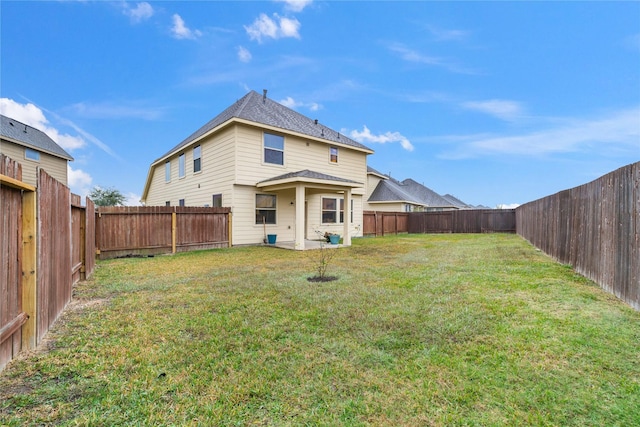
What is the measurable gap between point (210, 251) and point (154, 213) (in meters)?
2.36

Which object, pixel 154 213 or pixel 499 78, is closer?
pixel 154 213

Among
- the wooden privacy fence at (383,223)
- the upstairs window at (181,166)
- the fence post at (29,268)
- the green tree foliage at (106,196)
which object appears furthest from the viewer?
the green tree foliage at (106,196)

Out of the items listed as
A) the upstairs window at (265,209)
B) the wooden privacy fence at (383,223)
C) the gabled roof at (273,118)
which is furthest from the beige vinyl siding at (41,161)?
the wooden privacy fence at (383,223)

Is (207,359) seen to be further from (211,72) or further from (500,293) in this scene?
(211,72)

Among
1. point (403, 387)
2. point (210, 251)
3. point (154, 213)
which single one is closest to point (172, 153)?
point (154, 213)

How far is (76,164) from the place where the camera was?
19.7 metres

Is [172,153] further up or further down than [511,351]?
further up

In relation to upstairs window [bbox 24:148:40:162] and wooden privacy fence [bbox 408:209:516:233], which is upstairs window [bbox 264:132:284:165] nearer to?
wooden privacy fence [bbox 408:209:516:233]

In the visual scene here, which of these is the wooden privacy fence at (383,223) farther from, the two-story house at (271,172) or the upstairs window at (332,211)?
the upstairs window at (332,211)

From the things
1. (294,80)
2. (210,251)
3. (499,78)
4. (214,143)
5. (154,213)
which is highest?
(294,80)

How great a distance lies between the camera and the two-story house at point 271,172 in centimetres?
1166

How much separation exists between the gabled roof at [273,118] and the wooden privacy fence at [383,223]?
14.5ft

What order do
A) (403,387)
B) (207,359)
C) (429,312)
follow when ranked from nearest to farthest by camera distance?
1. (403,387)
2. (207,359)
3. (429,312)

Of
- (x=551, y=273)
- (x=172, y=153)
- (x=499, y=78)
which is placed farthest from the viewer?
(x=172, y=153)
